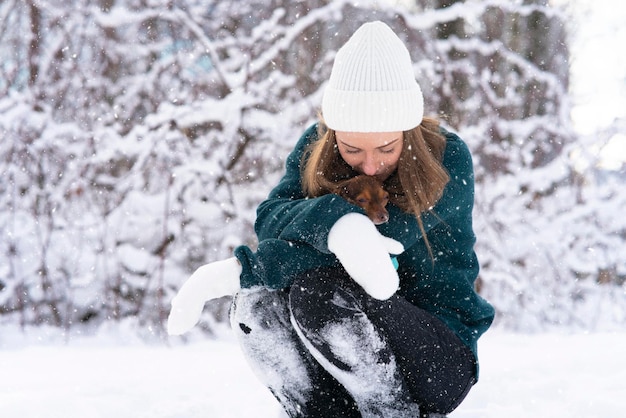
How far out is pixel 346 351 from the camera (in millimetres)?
1425

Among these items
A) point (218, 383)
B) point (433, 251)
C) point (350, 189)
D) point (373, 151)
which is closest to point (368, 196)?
point (350, 189)

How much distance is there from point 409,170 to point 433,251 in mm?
227

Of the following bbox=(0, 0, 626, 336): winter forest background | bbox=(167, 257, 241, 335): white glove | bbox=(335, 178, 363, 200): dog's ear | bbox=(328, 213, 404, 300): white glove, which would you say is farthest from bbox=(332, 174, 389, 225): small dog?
bbox=(0, 0, 626, 336): winter forest background

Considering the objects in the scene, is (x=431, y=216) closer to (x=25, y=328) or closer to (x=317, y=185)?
(x=317, y=185)

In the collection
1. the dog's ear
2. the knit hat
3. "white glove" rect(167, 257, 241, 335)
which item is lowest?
"white glove" rect(167, 257, 241, 335)

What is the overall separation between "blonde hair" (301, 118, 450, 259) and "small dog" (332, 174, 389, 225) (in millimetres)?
55

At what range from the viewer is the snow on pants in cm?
143

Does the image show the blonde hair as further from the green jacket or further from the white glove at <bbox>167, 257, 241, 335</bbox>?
the white glove at <bbox>167, 257, 241, 335</bbox>

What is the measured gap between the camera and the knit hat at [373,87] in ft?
5.15

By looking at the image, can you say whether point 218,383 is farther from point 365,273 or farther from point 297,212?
point 365,273

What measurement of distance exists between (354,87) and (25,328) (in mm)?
2765

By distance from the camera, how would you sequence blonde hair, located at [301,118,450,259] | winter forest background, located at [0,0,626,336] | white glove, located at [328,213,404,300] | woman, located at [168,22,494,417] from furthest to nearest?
1. winter forest background, located at [0,0,626,336]
2. blonde hair, located at [301,118,450,259]
3. woman, located at [168,22,494,417]
4. white glove, located at [328,213,404,300]

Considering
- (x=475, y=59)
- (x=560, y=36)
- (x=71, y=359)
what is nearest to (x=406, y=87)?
(x=71, y=359)

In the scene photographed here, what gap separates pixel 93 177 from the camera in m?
3.56
